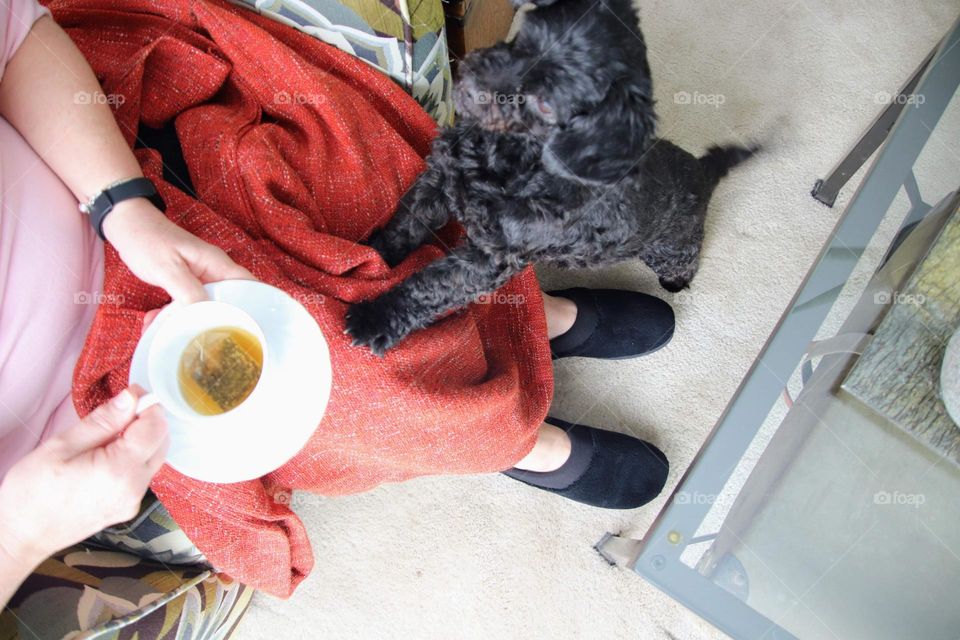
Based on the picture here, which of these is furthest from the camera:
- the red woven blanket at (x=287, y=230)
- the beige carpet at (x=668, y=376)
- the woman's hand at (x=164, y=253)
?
the beige carpet at (x=668, y=376)

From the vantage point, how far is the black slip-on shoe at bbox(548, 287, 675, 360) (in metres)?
1.34

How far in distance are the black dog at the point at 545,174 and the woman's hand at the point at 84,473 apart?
0.33 metres

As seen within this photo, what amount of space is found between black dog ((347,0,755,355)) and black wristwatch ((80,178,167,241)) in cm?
30

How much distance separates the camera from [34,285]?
0.68 metres

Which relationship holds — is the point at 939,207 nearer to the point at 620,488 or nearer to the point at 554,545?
the point at 620,488

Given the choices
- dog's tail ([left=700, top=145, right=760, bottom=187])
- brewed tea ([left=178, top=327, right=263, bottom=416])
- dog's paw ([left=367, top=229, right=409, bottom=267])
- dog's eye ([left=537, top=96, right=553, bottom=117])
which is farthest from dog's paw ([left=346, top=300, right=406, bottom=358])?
dog's tail ([left=700, top=145, right=760, bottom=187])

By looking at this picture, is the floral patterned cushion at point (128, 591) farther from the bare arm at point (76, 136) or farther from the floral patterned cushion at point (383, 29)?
the floral patterned cushion at point (383, 29)

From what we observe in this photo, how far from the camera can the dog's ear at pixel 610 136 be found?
695mm

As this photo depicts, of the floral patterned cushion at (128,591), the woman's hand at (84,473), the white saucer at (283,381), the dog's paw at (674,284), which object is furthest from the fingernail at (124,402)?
the dog's paw at (674,284)

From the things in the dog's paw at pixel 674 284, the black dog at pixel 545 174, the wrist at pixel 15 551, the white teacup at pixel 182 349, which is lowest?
the wrist at pixel 15 551

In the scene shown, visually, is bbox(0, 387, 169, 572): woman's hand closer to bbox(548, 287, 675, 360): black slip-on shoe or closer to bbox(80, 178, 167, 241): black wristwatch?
bbox(80, 178, 167, 241): black wristwatch

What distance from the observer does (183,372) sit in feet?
1.88

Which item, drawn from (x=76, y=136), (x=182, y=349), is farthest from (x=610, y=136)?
(x=76, y=136)

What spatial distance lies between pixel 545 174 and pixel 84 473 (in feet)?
2.08
